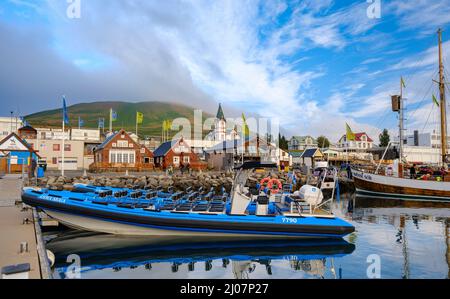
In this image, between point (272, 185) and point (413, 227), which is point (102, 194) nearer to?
point (272, 185)

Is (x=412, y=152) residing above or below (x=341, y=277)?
above

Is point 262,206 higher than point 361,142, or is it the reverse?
point 361,142

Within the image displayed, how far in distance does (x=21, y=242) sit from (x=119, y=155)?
41.7 metres

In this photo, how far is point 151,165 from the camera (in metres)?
52.5

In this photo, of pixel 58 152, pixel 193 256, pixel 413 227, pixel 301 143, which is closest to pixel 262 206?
pixel 193 256

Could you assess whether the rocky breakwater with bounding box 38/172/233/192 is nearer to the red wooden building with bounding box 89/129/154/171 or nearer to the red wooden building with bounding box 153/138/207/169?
the red wooden building with bounding box 153/138/207/169

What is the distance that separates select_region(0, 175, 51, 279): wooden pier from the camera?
7.98 metres

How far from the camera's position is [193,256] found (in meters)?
12.0

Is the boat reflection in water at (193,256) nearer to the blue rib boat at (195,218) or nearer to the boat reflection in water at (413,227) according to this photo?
the blue rib boat at (195,218)
